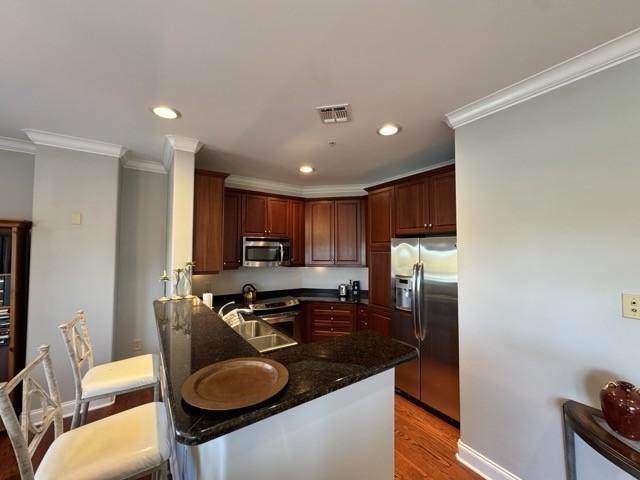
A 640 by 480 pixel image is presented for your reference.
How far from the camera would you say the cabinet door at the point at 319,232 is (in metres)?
4.10

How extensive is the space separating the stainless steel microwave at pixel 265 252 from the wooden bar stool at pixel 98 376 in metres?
1.76

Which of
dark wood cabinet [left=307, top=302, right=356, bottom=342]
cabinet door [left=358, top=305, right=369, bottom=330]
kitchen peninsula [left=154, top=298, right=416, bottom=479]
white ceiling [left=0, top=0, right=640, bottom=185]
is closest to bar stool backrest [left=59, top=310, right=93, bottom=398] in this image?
kitchen peninsula [left=154, top=298, right=416, bottom=479]

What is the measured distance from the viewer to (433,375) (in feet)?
8.35

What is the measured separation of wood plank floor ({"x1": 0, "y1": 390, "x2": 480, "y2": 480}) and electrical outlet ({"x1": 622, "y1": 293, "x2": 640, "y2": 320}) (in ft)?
4.69

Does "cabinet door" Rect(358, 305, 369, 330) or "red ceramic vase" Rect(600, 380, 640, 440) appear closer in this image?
"red ceramic vase" Rect(600, 380, 640, 440)

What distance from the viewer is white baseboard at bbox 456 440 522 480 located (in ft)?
5.70

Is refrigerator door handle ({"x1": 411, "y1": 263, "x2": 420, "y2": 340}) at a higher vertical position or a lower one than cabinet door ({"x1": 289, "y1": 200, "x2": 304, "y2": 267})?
lower

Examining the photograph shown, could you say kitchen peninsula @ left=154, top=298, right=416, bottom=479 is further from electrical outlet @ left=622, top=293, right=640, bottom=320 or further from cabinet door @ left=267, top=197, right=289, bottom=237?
cabinet door @ left=267, top=197, right=289, bottom=237

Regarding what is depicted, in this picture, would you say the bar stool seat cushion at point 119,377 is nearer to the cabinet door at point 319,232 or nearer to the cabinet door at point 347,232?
the cabinet door at point 319,232

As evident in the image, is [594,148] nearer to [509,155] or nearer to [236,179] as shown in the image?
[509,155]

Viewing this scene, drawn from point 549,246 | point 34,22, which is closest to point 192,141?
point 34,22

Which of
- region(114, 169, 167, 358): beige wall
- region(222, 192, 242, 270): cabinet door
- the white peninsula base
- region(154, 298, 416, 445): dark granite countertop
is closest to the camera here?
region(154, 298, 416, 445): dark granite countertop

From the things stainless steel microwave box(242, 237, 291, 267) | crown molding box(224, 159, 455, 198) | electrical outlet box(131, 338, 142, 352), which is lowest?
electrical outlet box(131, 338, 142, 352)

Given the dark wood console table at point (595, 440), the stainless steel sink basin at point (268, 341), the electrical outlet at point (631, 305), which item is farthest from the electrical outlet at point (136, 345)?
the electrical outlet at point (631, 305)
